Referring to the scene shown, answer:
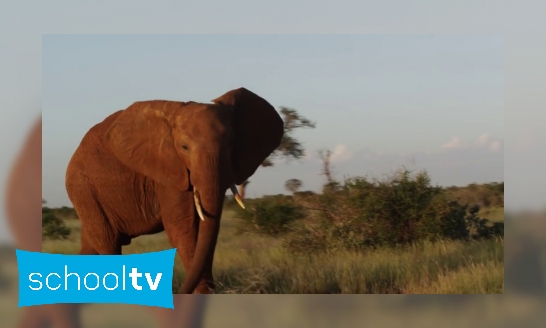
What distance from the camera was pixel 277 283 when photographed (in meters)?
10.8

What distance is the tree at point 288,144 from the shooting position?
11.4 metres

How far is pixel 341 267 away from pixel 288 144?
1.70 m

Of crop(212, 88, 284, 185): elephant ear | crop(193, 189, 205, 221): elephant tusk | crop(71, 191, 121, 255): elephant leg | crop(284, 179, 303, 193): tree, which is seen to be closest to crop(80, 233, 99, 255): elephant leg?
crop(71, 191, 121, 255): elephant leg

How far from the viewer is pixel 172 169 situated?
9711 mm

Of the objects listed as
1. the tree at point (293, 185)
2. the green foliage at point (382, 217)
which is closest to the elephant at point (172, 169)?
the tree at point (293, 185)

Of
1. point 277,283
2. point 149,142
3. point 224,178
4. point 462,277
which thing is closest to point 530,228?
point 462,277

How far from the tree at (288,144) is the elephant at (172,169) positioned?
2.43ft

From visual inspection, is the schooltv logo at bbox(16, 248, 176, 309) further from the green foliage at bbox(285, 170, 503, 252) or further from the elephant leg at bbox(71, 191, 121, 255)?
the green foliage at bbox(285, 170, 503, 252)

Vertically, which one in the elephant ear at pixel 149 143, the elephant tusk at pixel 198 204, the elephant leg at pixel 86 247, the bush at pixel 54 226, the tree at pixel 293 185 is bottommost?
the elephant leg at pixel 86 247

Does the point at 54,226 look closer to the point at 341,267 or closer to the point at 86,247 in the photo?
the point at 86,247

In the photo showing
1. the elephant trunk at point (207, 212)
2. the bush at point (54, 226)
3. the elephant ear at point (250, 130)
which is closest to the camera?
the elephant trunk at point (207, 212)

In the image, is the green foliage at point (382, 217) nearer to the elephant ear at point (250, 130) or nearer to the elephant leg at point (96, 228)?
the elephant ear at point (250, 130)

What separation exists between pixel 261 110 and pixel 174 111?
114cm

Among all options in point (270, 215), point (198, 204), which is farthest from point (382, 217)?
point (198, 204)
